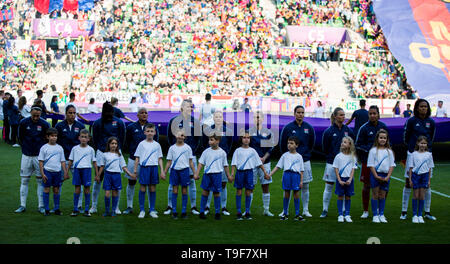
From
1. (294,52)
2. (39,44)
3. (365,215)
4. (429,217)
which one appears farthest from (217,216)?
(39,44)

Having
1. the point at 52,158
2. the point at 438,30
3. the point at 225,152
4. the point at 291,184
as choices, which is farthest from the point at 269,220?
the point at 438,30

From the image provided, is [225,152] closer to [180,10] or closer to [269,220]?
[269,220]

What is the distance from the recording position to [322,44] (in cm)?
3675

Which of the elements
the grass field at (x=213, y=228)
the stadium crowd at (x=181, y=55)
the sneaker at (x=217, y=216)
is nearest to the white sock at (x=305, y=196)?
the grass field at (x=213, y=228)

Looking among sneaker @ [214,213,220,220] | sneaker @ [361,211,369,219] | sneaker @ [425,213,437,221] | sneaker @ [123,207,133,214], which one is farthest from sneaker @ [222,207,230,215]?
sneaker @ [425,213,437,221]

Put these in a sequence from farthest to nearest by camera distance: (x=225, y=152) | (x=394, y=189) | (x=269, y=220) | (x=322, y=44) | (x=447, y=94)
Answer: (x=322, y=44), (x=447, y=94), (x=394, y=189), (x=225, y=152), (x=269, y=220)

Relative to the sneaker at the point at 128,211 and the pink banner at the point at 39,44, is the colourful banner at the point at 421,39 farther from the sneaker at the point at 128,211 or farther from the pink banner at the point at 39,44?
the pink banner at the point at 39,44

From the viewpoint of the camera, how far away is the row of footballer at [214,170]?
8.27m

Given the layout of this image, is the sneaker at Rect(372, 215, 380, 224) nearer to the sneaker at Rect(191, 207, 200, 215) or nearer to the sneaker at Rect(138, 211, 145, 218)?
the sneaker at Rect(191, 207, 200, 215)

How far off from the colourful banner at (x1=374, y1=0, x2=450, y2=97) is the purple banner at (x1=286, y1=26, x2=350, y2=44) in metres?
7.05

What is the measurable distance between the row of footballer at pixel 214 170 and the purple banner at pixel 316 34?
30514mm

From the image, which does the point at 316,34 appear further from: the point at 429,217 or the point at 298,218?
the point at 298,218

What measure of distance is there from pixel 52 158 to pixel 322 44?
30.7 m

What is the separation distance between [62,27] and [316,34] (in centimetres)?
1813
